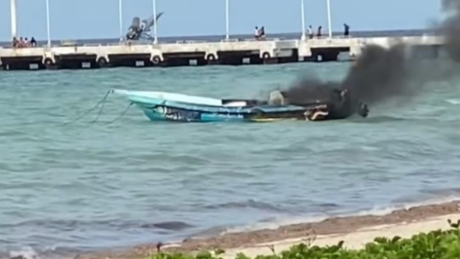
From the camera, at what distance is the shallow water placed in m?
17.0

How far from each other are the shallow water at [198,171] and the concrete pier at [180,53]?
3809cm

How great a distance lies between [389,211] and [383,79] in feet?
52.0

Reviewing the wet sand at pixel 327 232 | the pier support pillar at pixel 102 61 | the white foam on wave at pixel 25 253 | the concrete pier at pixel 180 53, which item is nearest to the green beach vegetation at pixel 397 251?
the wet sand at pixel 327 232

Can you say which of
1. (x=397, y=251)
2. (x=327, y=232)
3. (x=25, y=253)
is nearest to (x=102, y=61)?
(x=25, y=253)

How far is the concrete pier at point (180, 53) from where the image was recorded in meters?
85.8

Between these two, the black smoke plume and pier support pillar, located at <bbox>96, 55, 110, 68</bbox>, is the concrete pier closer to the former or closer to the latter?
pier support pillar, located at <bbox>96, 55, 110, 68</bbox>

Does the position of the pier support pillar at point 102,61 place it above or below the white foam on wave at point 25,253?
above

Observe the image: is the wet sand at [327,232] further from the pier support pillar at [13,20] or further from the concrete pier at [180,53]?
the pier support pillar at [13,20]

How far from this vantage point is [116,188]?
2172 centimetres

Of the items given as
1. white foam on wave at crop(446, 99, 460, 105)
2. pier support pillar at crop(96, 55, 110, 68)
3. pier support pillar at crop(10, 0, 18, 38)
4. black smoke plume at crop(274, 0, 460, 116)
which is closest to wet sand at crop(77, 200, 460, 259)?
black smoke plume at crop(274, 0, 460, 116)

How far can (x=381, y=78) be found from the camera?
32.8 meters

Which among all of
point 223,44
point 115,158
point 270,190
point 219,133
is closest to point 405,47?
point 219,133

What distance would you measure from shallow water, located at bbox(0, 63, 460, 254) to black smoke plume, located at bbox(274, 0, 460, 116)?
89 cm

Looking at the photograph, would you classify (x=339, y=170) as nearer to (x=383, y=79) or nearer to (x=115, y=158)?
(x=115, y=158)
